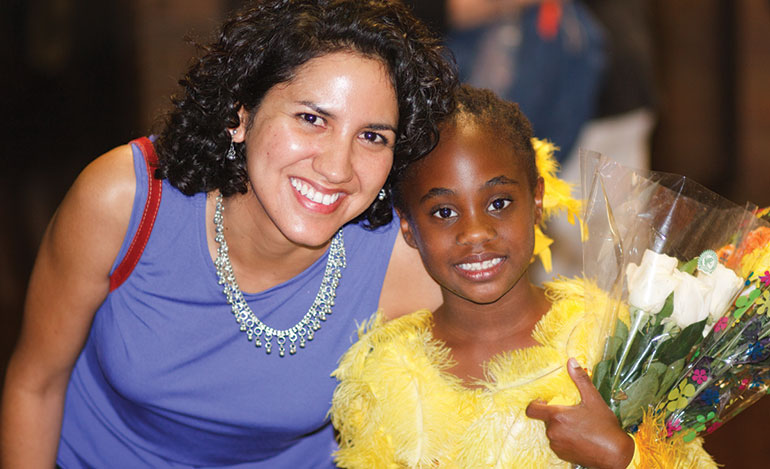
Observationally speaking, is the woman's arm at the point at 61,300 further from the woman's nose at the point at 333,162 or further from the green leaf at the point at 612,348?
the green leaf at the point at 612,348

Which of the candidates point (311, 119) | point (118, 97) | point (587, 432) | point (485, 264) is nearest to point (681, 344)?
point (587, 432)

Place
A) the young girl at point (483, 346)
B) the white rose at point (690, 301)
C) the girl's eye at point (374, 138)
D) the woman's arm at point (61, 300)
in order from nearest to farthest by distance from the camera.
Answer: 1. the white rose at point (690, 301)
2. the young girl at point (483, 346)
3. the girl's eye at point (374, 138)
4. the woman's arm at point (61, 300)

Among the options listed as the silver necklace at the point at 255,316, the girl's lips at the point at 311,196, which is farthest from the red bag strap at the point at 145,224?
the girl's lips at the point at 311,196

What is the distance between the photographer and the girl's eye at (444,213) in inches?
72.1

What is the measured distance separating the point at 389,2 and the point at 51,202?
208 inches

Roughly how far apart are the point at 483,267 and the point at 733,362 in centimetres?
53

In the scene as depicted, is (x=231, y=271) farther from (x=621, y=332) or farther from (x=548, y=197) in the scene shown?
(x=621, y=332)

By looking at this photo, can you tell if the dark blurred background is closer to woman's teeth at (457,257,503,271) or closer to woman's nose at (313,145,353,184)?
woman's nose at (313,145,353,184)

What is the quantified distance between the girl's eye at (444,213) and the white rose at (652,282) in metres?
0.43

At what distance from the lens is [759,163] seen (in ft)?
21.3

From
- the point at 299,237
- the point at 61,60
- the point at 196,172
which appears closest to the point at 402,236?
the point at 299,237

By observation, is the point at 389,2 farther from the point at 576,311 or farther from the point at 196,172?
the point at 576,311

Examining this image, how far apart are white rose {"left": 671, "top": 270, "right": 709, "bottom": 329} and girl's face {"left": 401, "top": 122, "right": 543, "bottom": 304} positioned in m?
0.40

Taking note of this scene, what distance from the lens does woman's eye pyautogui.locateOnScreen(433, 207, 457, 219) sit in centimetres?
183
